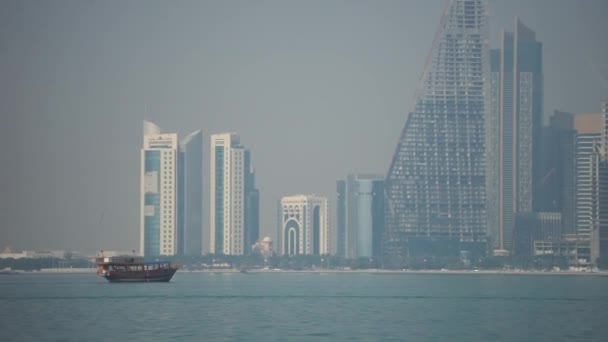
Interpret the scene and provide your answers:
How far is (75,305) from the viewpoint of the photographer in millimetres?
136250

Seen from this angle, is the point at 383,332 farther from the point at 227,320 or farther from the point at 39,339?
the point at 39,339

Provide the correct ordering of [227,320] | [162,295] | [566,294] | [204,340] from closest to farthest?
[204,340]
[227,320]
[162,295]
[566,294]

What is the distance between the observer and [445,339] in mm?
97562

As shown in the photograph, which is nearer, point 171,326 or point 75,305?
point 171,326

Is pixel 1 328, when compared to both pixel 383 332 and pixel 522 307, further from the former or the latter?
pixel 522 307

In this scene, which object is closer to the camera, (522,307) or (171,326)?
(171,326)

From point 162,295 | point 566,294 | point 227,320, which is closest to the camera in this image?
point 227,320

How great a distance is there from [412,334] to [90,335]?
82.8 feet

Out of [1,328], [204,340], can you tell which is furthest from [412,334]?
[1,328]

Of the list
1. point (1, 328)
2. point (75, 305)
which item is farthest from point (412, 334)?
point (75, 305)

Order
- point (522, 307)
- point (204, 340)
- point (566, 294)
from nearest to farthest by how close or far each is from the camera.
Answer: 1. point (204, 340)
2. point (522, 307)
3. point (566, 294)

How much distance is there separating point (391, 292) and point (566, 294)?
78.6 ft

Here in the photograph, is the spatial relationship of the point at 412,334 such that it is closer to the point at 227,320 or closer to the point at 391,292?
the point at 227,320

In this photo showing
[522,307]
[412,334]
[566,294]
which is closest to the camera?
[412,334]
